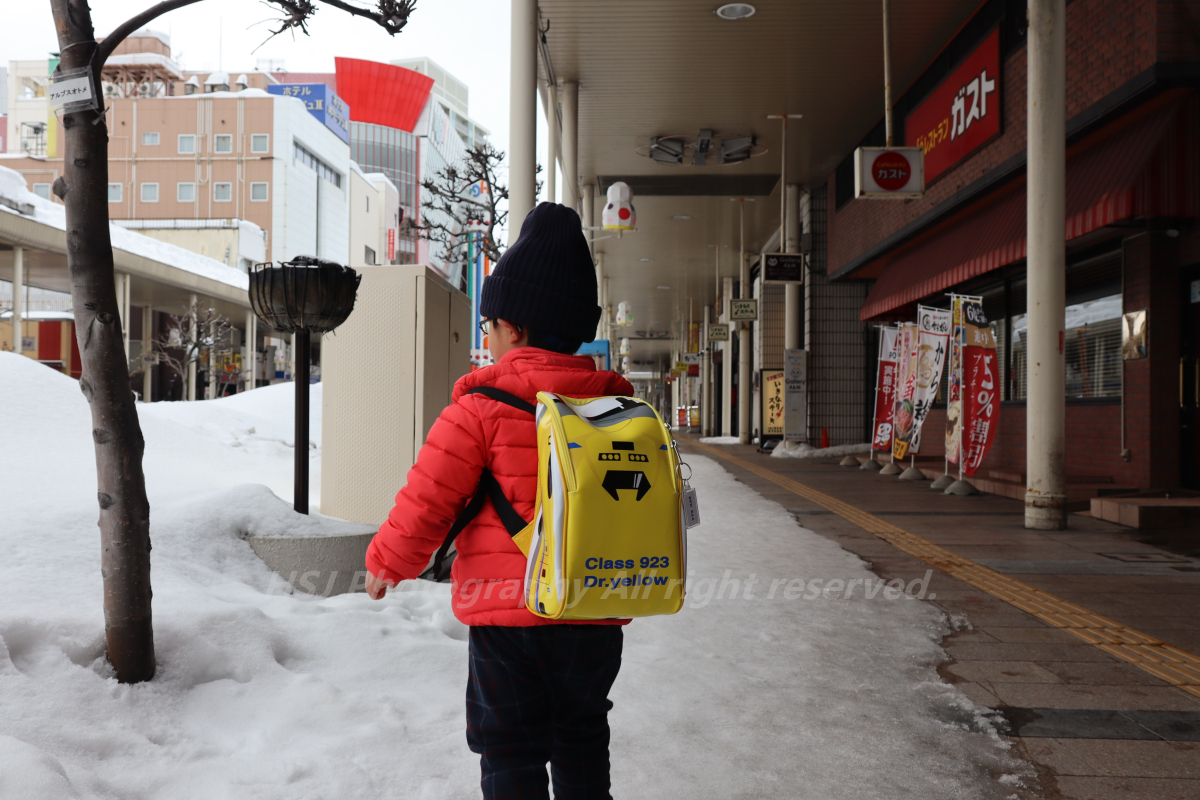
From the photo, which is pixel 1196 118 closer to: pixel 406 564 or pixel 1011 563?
pixel 1011 563

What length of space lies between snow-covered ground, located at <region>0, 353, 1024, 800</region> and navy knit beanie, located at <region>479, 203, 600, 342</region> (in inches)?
53.0

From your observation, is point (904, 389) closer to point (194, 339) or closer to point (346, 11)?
point (346, 11)

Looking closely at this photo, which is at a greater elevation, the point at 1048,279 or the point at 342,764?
the point at 1048,279

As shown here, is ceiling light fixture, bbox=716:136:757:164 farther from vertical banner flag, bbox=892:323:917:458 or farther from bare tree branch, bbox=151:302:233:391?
bare tree branch, bbox=151:302:233:391

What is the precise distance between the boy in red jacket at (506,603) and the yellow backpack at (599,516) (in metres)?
0.05

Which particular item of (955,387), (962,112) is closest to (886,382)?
(955,387)

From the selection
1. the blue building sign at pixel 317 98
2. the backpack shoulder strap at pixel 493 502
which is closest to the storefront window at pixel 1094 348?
the backpack shoulder strap at pixel 493 502

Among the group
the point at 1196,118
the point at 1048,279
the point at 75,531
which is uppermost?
the point at 1196,118

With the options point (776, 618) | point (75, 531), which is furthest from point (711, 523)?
point (75, 531)

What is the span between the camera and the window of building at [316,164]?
6281 centimetres

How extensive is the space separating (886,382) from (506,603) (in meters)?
12.2

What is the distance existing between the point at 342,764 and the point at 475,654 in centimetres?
89

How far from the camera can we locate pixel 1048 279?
716cm

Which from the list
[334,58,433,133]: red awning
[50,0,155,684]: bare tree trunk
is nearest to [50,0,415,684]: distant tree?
[50,0,155,684]: bare tree trunk
